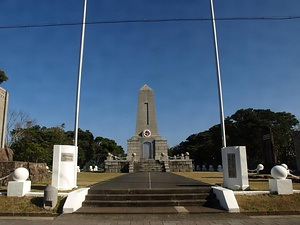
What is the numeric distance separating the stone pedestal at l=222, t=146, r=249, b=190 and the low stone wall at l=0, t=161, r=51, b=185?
8732mm

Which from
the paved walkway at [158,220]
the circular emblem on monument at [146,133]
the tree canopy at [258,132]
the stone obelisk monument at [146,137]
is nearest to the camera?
the paved walkway at [158,220]

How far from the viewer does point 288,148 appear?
3912 cm

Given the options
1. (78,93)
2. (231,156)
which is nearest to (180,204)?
(231,156)

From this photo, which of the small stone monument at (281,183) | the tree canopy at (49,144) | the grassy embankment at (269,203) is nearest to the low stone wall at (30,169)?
the grassy embankment at (269,203)

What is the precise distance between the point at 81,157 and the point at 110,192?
44.4 metres

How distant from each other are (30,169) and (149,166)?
16779 millimetres

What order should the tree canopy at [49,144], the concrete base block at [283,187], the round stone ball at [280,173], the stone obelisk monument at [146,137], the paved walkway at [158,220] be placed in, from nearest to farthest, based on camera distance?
the paved walkway at [158,220] < the concrete base block at [283,187] < the round stone ball at [280,173] < the tree canopy at [49,144] < the stone obelisk monument at [146,137]

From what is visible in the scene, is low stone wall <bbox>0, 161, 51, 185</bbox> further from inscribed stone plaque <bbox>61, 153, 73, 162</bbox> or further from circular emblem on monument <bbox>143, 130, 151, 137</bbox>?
circular emblem on monument <bbox>143, 130, 151, 137</bbox>

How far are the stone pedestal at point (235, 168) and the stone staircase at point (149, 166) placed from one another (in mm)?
18602

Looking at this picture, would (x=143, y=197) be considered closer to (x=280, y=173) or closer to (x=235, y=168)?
(x=235, y=168)

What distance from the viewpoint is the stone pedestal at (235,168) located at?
859 cm

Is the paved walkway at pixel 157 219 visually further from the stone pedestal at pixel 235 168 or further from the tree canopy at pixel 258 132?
the tree canopy at pixel 258 132

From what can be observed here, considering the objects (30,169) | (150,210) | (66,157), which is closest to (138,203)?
(150,210)

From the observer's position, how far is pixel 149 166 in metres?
28.0
